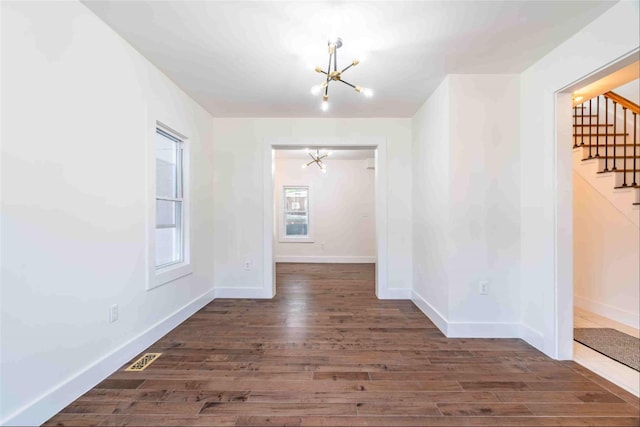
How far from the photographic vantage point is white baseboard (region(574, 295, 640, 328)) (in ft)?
9.39

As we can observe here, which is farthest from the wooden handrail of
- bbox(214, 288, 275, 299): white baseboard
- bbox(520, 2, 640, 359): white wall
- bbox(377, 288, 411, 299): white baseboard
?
bbox(214, 288, 275, 299): white baseboard

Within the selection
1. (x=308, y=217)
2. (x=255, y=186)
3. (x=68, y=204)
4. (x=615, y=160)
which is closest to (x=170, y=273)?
(x=68, y=204)

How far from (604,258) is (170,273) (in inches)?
190

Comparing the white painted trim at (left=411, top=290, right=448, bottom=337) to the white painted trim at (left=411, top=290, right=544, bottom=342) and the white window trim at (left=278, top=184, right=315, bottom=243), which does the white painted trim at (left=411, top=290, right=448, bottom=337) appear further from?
the white window trim at (left=278, top=184, right=315, bottom=243)

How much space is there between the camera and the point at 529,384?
1.92 metres

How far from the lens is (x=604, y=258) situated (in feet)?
10.3

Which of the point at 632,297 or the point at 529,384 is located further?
the point at 632,297

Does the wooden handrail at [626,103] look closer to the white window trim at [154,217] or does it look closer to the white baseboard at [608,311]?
the white baseboard at [608,311]

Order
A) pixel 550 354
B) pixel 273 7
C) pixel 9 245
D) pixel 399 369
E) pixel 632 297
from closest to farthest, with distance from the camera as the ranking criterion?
pixel 9 245 → pixel 273 7 → pixel 399 369 → pixel 550 354 → pixel 632 297

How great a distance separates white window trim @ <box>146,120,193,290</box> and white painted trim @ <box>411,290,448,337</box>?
2.82 m

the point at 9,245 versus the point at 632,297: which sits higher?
the point at 9,245

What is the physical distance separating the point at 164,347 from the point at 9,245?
1496 mm

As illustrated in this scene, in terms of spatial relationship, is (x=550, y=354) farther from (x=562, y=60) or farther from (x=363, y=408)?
(x=562, y=60)

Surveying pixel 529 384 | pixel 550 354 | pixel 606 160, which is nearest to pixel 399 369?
pixel 529 384
